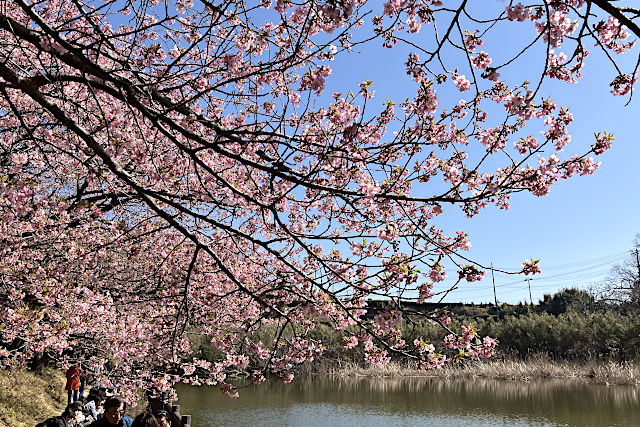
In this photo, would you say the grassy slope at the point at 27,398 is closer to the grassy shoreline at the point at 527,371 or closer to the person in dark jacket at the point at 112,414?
the person in dark jacket at the point at 112,414

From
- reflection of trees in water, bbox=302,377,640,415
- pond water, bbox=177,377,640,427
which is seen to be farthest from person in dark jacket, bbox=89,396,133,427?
reflection of trees in water, bbox=302,377,640,415

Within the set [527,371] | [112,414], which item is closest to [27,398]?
[112,414]

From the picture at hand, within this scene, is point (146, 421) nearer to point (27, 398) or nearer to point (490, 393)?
point (27, 398)

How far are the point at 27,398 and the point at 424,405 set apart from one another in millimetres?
13415

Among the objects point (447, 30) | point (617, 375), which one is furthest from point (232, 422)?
point (617, 375)

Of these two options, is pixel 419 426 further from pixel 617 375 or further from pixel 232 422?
pixel 617 375

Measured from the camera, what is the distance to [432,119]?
12.6 ft

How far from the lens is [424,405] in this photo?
58.3ft

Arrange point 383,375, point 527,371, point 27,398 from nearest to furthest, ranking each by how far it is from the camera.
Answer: point 27,398
point 527,371
point 383,375

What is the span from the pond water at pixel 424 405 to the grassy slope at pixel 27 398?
13.7 ft

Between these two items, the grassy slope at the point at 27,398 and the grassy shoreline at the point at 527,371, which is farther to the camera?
the grassy shoreline at the point at 527,371

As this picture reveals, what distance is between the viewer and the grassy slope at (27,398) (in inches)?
360

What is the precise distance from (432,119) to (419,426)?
506 inches

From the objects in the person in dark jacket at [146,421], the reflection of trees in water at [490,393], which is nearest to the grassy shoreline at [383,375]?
the reflection of trees in water at [490,393]
